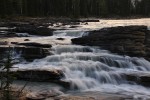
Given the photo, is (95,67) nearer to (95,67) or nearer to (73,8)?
(95,67)

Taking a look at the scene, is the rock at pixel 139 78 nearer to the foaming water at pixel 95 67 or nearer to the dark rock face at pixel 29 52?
the foaming water at pixel 95 67

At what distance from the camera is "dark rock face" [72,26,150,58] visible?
75.6 ft

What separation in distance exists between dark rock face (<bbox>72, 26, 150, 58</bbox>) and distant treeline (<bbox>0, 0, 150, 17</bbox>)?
4179 centimetres

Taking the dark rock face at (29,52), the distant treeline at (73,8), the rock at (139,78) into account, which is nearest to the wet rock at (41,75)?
the rock at (139,78)

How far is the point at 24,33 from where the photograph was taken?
35500 millimetres

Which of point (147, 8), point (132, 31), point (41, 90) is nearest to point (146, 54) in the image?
point (132, 31)

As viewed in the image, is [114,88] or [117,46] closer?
[114,88]

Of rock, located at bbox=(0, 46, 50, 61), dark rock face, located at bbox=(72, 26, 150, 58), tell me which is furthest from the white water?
dark rock face, located at bbox=(72, 26, 150, 58)

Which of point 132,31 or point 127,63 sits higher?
point 132,31

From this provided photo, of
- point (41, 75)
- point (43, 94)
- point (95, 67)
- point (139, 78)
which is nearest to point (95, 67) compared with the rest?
point (95, 67)

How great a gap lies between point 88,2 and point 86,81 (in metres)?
91.8

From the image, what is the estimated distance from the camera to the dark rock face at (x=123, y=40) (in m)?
23.0

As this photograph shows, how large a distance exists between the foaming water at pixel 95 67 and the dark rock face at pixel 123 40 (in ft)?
2.79

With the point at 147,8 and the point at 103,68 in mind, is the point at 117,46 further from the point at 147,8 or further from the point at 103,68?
the point at 147,8
